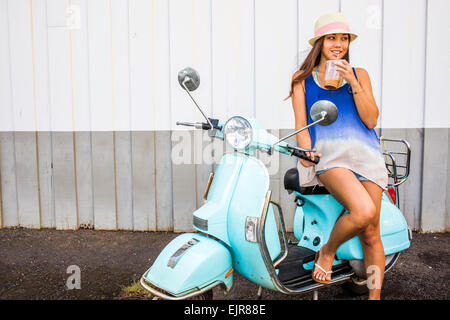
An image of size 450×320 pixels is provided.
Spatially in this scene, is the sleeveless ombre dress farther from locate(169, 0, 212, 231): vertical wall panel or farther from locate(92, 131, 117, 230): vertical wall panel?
→ locate(92, 131, 117, 230): vertical wall panel

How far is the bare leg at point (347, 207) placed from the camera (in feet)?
5.80

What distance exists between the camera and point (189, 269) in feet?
4.68

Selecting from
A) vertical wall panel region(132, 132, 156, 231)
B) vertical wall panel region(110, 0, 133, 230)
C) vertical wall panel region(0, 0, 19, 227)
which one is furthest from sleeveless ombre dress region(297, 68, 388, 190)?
vertical wall panel region(0, 0, 19, 227)

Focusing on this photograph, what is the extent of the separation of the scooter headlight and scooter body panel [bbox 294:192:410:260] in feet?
2.17

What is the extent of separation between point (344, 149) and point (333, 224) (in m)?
0.46

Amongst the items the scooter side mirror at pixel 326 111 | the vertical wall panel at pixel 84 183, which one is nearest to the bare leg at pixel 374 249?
the scooter side mirror at pixel 326 111

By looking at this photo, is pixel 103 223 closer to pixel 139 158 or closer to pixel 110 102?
pixel 139 158

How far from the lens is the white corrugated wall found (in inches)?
125

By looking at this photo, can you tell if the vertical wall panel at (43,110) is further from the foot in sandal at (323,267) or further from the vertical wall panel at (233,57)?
the foot in sandal at (323,267)

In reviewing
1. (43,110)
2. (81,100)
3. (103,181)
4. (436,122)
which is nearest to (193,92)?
(81,100)

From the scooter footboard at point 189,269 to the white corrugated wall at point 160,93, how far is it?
1738 mm

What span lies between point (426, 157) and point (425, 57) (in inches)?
36.0
